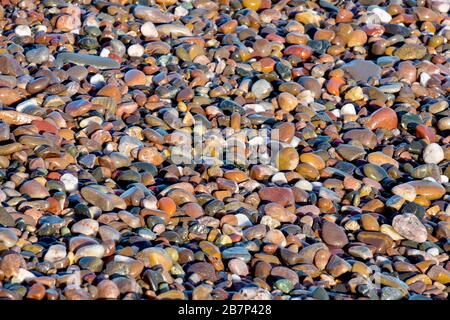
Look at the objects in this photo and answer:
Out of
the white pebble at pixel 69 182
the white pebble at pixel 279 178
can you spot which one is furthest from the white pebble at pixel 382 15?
the white pebble at pixel 69 182

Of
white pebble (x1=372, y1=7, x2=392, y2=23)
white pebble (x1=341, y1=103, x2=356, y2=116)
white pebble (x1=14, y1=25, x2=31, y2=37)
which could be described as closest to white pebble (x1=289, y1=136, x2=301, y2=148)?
white pebble (x1=341, y1=103, x2=356, y2=116)

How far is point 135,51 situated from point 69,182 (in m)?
1.70

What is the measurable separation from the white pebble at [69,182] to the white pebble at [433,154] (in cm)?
214

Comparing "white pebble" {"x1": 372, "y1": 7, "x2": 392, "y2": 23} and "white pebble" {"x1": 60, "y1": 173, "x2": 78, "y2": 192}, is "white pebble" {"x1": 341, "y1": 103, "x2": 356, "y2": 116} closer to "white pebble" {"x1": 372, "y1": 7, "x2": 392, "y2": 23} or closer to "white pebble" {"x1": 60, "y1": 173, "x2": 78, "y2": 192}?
"white pebble" {"x1": 372, "y1": 7, "x2": 392, "y2": 23}

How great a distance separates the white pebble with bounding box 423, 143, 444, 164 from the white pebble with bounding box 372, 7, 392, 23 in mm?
1878

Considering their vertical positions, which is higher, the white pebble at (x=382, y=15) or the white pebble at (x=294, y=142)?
the white pebble at (x=294, y=142)

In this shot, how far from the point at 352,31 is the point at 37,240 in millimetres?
3386

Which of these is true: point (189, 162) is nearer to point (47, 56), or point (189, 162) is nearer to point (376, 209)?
point (376, 209)

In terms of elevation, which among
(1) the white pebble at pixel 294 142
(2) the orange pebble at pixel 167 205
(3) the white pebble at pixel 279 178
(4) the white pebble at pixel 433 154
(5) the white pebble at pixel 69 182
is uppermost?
(5) the white pebble at pixel 69 182

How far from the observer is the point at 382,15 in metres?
6.34

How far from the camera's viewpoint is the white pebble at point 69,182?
158 inches

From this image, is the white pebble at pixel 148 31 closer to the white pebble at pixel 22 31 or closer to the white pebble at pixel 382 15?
the white pebble at pixel 22 31

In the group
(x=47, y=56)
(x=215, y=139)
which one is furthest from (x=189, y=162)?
(x=47, y=56)
